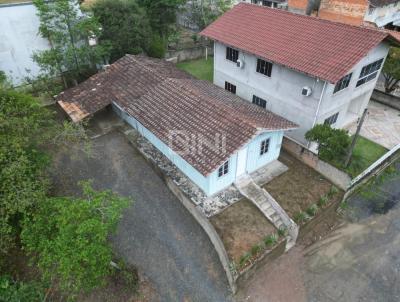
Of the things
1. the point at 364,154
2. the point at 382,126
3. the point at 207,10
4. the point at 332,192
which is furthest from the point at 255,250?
the point at 207,10

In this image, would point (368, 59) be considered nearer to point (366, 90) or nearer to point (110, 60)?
point (366, 90)

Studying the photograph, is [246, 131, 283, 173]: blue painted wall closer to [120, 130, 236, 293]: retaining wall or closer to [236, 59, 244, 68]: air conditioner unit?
[120, 130, 236, 293]: retaining wall

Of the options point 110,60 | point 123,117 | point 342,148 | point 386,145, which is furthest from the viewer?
point 110,60

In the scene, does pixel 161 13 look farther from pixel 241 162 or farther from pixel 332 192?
pixel 332 192

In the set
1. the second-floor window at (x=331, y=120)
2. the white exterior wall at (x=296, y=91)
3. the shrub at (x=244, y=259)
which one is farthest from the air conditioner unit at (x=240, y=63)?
the shrub at (x=244, y=259)

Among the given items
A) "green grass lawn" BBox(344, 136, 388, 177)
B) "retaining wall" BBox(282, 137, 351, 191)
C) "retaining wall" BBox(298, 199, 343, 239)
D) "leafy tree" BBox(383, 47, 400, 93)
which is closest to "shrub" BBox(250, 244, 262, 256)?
"retaining wall" BBox(298, 199, 343, 239)

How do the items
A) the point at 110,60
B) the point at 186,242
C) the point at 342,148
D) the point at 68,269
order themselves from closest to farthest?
the point at 68,269, the point at 186,242, the point at 342,148, the point at 110,60

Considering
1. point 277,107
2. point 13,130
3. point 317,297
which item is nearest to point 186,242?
point 317,297

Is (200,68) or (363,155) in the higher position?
(200,68)
